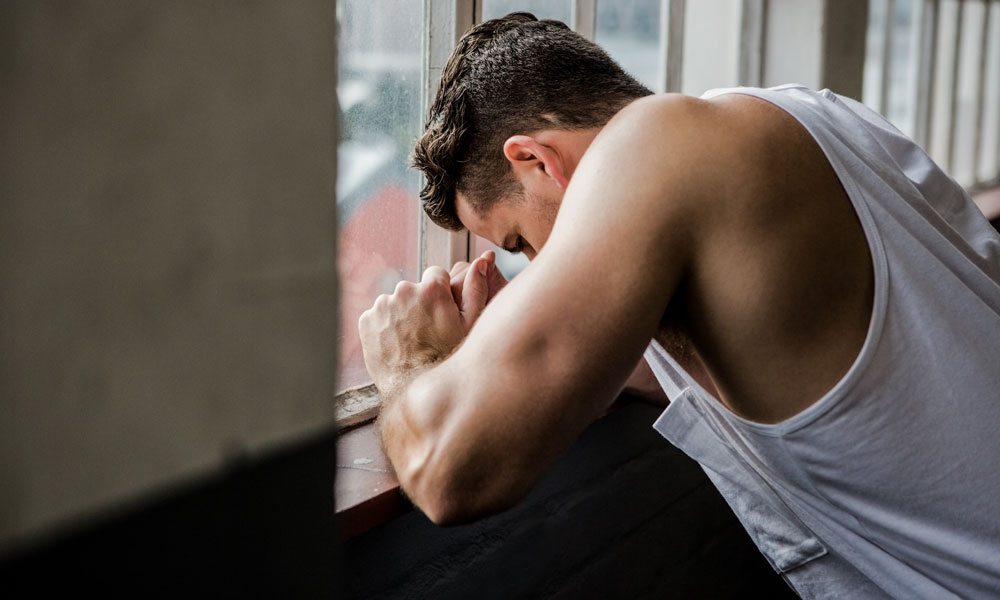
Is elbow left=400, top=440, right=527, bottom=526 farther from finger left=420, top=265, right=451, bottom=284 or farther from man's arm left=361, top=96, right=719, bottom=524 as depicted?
finger left=420, top=265, right=451, bottom=284

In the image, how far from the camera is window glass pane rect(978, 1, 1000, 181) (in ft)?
15.7

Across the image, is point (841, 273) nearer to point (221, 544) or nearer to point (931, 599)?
point (931, 599)

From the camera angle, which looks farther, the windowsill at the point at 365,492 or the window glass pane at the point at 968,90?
the window glass pane at the point at 968,90

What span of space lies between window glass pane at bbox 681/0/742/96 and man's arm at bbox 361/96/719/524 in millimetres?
1812

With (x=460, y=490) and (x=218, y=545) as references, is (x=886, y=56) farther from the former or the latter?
(x=218, y=545)

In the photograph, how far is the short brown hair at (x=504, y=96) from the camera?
1477 millimetres

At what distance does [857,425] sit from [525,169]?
611mm

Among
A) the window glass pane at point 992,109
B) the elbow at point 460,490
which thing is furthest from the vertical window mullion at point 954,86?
the elbow at point 460,490

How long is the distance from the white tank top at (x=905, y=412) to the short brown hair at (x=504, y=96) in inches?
11.1

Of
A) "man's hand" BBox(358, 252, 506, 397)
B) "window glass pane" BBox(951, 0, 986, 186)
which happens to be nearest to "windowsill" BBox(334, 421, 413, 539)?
"man's hand" BBox(358, 252, 506, 397)

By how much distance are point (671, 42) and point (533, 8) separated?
0.69 meters

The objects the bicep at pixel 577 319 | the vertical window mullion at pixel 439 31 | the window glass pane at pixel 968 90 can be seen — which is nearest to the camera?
the bicep at pixel 577 319

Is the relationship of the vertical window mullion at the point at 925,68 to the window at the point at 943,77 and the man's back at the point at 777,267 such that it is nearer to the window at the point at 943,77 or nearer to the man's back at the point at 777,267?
the window at the point at 943,77

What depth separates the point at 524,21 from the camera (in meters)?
1.58
